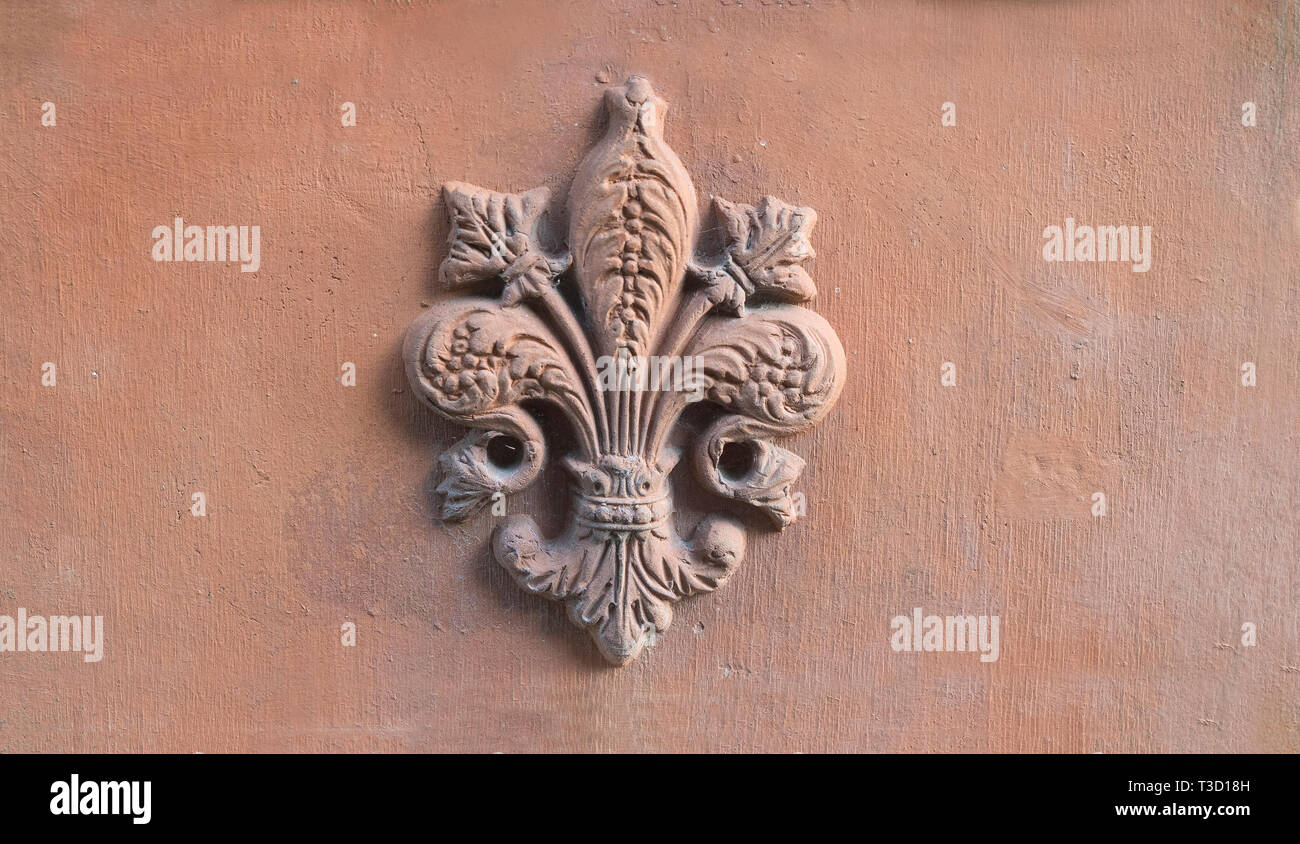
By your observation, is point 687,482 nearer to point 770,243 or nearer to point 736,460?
point 736,460

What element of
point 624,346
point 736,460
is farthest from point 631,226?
point 736,460

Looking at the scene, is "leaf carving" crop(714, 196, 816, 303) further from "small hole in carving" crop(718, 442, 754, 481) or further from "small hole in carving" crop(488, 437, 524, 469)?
"small hole in carving" crop(488, 437, 524, 469)

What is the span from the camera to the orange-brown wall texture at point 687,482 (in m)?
1.40

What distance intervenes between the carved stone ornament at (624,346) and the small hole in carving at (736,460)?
0.10 ft

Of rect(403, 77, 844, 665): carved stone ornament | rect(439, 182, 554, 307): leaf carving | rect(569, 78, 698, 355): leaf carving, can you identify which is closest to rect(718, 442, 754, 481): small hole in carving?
rect(403, 77, 844, 665): carved stone ornament

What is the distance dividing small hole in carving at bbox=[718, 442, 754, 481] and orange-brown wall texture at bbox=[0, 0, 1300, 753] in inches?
2.2

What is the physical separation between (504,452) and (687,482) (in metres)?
0.27

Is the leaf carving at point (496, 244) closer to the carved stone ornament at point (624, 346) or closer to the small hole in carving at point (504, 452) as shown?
the carved stone ornament at point (624, 346)

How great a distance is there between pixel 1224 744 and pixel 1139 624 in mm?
226

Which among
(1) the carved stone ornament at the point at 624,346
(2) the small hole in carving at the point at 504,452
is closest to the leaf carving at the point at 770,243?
(1) the carved stone ornament at the point at 624,346

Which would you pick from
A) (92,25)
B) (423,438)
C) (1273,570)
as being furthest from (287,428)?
(1273,570)

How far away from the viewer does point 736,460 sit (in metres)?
1.46

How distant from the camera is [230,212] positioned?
4.60 feet

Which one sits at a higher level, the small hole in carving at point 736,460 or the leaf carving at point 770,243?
the leaf carving at point 770,243
